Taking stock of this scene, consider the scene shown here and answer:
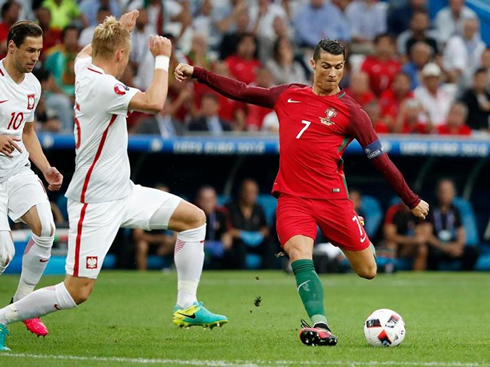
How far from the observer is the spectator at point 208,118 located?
16531 millimetres

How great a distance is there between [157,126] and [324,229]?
839 cm

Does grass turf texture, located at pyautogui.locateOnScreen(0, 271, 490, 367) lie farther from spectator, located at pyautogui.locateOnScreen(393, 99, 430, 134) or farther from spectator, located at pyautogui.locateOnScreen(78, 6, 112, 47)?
spectator, located at pyautogui.locateOnScreen(78, 6, 112, 47)

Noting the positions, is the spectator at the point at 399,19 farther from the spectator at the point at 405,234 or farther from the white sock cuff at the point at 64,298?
the white sock cuff at the point at 64,298

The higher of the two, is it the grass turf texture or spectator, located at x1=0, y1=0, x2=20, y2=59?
spectator, located at x1=0, y1=0, x2=20, y2=59

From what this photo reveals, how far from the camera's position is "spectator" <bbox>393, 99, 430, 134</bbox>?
17266 mm

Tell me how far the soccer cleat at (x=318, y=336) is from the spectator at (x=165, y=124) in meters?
8.66

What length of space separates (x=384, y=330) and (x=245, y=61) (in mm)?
10789

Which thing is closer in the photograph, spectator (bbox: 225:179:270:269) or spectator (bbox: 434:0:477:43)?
spectator (bbox: 225:179:270:269)

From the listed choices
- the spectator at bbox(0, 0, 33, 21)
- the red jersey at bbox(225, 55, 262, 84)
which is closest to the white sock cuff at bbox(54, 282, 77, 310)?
the red jersey at bbox(225, 55, 262, 84)

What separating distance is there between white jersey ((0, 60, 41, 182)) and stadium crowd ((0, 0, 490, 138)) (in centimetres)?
684

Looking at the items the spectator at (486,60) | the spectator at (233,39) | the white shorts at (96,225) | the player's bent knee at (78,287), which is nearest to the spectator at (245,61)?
the spectator at (233,39)

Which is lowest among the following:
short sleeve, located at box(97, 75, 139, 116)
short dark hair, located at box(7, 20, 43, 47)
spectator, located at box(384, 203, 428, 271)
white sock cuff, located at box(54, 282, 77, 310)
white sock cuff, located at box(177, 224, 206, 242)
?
spectator, located at box(384, 203, 428, 271)

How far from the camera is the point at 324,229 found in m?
7.92

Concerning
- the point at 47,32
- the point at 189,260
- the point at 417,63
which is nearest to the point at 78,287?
the point at 189,260
